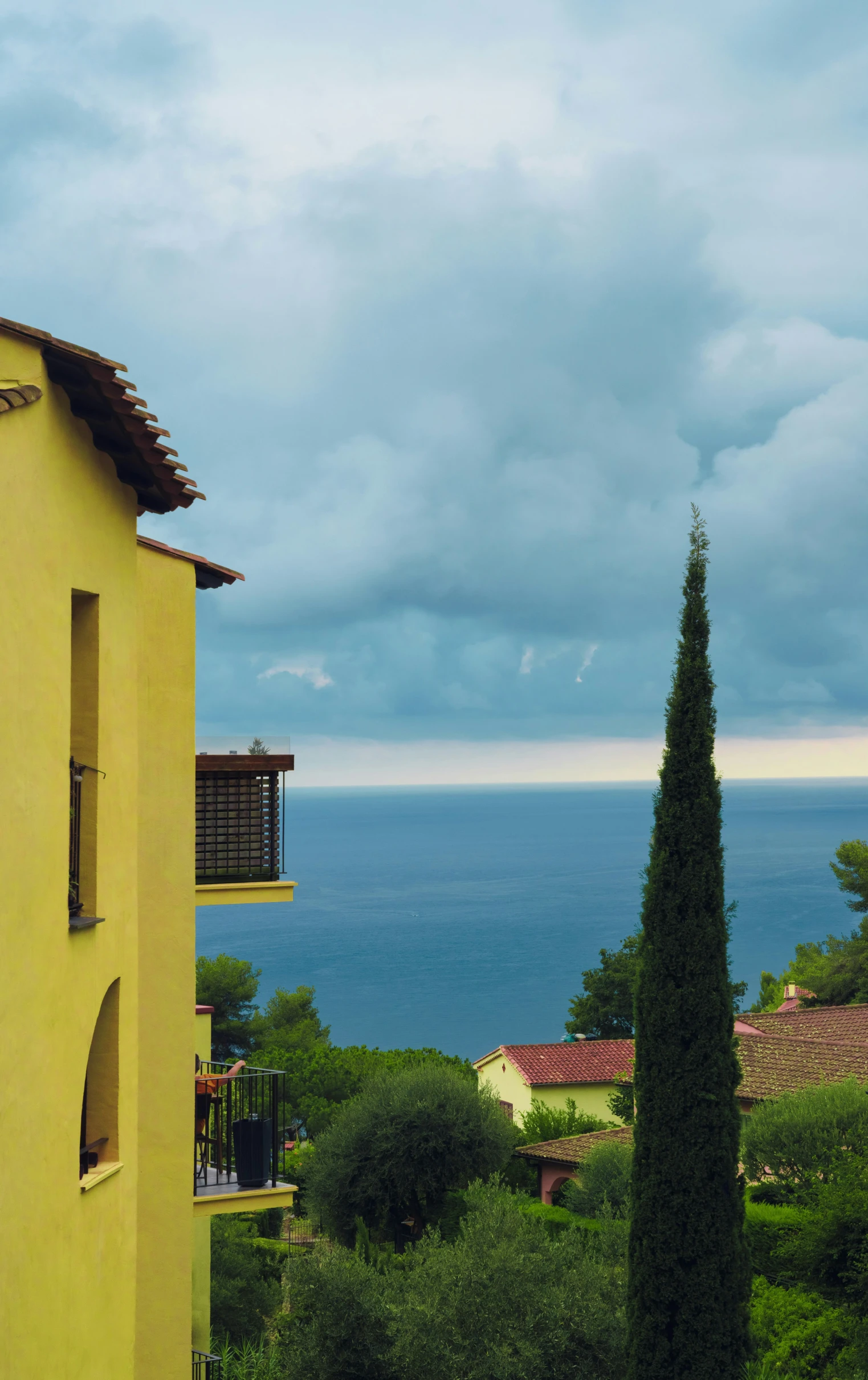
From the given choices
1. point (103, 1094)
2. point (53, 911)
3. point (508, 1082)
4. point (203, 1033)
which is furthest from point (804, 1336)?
point (508, 1082)

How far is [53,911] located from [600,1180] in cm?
2877

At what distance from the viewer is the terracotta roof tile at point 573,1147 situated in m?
35.0

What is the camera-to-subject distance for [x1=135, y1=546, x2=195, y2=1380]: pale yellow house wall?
10.6 metres

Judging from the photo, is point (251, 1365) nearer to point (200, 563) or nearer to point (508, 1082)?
point (200, 563)

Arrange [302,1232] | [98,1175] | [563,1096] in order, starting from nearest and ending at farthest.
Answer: [98,1175], [302,1232], [563,1096]

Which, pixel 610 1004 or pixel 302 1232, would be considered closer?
pixel 302 1232

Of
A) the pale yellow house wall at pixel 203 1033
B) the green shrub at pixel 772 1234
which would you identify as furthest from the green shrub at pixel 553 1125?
the pale yellow house wall at pixel 203 1033

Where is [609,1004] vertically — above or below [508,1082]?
above

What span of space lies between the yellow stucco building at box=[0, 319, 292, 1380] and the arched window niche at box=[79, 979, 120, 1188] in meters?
0.01

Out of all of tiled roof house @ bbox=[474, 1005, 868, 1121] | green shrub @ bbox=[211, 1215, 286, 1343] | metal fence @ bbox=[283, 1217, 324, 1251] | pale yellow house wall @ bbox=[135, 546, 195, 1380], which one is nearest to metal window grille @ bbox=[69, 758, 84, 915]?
pale yellow house wall @ bbox=[135, 546, 195, 1380]

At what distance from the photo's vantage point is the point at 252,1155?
12055 millimetres

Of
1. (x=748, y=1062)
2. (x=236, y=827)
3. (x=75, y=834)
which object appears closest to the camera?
(x=75, y=834)

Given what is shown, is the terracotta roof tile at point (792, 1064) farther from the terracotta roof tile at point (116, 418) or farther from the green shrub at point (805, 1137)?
the terracotta roof tile at point (116, 418)

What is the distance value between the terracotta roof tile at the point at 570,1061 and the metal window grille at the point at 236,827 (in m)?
37.9
